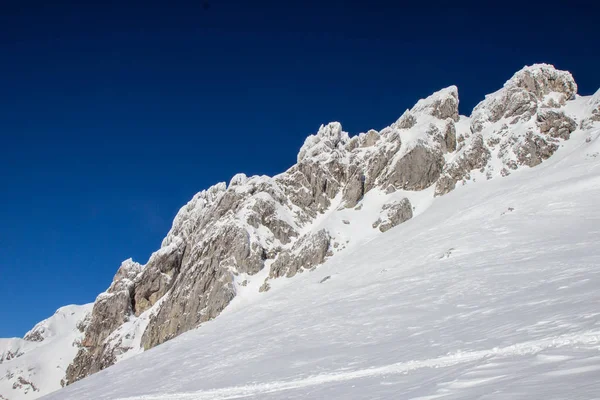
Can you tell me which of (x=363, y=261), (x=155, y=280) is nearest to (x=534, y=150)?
(x=363, y=261)

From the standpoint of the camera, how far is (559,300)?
43.1ft

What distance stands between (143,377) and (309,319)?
28.0 feet

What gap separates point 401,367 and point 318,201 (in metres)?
94.2

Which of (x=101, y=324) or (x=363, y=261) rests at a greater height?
(x=101, y=324)

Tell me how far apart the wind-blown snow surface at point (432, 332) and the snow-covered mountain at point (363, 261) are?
13cm

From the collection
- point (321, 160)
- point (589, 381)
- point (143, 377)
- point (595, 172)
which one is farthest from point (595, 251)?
point (321, 160)

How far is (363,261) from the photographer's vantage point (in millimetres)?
44750

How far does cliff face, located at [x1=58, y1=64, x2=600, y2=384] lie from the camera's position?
8106cm

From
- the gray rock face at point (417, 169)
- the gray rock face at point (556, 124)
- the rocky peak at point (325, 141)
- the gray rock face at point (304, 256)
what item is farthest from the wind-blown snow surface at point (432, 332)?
the rocky peak at point (325, 141)

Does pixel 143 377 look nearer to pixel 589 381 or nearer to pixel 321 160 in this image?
pixel 589 381

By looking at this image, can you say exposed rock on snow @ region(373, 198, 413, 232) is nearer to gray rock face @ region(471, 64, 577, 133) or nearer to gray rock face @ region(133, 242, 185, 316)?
gray rock face @ region(471, 64, 577, 133)

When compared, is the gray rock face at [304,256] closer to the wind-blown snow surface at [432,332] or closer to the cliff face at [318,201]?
the cliff face at [318,201]

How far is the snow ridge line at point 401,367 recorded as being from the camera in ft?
28.8

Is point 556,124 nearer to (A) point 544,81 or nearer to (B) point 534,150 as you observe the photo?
(B) point 534,150
